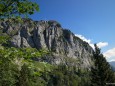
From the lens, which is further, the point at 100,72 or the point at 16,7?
the point at 100,72

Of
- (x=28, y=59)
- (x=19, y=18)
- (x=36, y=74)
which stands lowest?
(x=36, y=74)

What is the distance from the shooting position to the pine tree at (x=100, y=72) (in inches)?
1804

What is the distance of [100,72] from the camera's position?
46469 mm

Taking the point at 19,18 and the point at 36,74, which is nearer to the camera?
the point at 36,74

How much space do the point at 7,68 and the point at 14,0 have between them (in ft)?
7.35

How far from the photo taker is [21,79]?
53312mm

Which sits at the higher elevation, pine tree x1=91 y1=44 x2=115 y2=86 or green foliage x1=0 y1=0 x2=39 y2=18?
pine tree x1=91 y1=44 x2=115 y2=86

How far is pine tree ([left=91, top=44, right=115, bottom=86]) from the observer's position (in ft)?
150

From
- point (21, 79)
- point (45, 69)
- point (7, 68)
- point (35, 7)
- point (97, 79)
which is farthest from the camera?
point (21, 79)

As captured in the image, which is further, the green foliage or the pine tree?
the pine tree

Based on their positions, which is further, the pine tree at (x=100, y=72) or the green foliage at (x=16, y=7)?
the pine tree at (x=100, y=72)

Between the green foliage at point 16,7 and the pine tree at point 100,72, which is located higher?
the pine tree at point 100,72

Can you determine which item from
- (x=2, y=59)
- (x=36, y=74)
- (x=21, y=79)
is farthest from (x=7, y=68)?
(x=21, y=79)

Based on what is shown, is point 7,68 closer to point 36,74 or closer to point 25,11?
point 36,74
